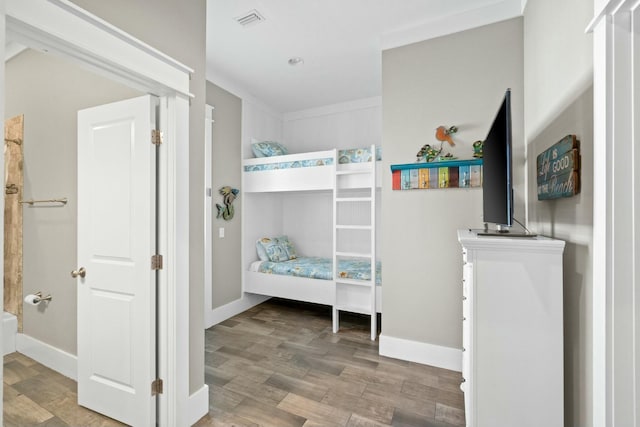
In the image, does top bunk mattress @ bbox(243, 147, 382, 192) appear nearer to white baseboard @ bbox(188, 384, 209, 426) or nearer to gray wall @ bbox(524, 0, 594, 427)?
gray wall @ bbox(524, 0, 594, 427)

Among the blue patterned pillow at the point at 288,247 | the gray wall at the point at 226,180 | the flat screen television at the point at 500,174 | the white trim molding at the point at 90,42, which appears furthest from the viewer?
the blue patterned pillow at the point at 288,247

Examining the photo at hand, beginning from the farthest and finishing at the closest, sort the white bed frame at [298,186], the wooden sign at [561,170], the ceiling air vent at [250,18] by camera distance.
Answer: the white bed frame at [298,186]
the ceiling air vent at [250,18]
the wooden sign at [561,170]

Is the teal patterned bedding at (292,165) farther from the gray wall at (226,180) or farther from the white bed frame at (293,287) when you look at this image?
the white bed frame at (293,287)

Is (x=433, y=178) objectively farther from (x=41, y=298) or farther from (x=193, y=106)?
(x=41, y=298)

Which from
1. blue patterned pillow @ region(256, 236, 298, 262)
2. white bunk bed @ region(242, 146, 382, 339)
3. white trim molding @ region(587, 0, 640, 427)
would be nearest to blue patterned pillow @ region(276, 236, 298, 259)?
blue patterned pillow @ region(256, 236, 298, 262)

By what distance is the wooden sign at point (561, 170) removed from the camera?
1.15 meters

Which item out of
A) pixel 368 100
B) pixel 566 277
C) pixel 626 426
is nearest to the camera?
pixel 626 426

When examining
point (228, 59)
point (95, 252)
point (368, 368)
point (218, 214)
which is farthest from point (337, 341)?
point (228, 59)

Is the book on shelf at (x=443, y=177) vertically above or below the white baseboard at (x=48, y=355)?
above

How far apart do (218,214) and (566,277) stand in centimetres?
324

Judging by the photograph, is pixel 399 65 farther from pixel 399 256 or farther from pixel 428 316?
pixel 428 316

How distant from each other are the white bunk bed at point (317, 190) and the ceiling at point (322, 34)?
96 cm

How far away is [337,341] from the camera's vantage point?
2.96 m

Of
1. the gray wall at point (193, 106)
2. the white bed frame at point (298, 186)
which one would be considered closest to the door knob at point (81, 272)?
the gray wall at point (193, 106)
